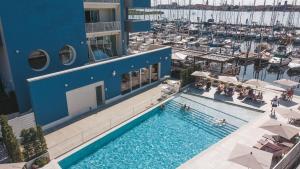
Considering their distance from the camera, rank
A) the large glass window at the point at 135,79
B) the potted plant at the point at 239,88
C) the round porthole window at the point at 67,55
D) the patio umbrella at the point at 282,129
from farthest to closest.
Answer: the potted plant at the point at 239,88
the large glass window at the point at 135,79
the round porthole window at the point at 67,55
the patio umbrella at the point at 282,129

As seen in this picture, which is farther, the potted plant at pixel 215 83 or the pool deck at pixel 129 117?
the potted plant at pixel 215 83

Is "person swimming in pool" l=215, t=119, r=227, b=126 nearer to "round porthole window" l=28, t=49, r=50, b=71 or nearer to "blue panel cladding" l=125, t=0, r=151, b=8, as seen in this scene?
"round porthole window" l=28, t=49, r=50, b=71

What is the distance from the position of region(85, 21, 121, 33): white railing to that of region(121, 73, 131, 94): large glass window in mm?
5102

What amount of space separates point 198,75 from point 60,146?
16355 millimetres

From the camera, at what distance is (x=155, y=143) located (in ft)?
57.3

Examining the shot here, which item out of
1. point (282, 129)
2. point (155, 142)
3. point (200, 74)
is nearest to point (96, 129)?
point (155, 142)

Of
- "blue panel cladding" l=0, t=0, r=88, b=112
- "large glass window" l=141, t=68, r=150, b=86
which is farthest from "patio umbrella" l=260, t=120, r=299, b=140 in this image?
"blue panel cladding" l=0, t=0, r=88, b=112

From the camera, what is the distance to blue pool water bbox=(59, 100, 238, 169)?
15359mm

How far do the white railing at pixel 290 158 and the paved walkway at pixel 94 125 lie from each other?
11285mm

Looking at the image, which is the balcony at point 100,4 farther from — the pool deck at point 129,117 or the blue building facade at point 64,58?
the pool deck at point 129,117

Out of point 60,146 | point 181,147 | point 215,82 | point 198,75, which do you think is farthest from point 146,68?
point 60,146

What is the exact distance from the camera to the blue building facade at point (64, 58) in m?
17.2

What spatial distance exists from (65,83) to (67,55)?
3691 mm

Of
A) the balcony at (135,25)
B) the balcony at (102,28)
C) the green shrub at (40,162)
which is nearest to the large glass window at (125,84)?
the balcony at (102,28)
